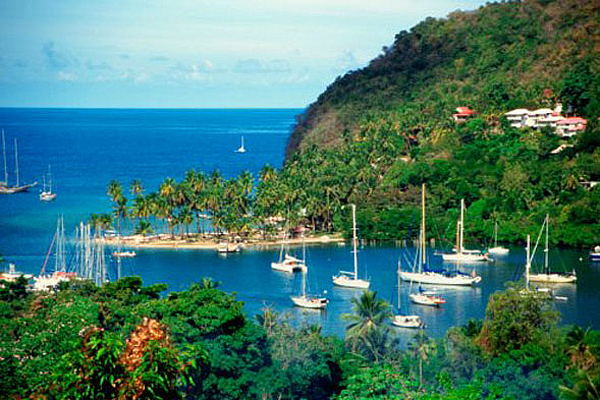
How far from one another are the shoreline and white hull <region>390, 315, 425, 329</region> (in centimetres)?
2018

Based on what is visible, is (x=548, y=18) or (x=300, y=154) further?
(x=548, y=18)

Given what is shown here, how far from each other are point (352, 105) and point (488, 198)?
41.2m

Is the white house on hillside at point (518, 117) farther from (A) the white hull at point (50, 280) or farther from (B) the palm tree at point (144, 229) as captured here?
(A) the white hull at point (50, 280)

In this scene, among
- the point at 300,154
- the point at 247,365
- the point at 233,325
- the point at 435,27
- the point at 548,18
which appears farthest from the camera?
the point at 435,27

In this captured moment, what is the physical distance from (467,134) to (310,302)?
124ft

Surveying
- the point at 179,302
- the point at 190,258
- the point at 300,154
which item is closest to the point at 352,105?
the point at 300,154

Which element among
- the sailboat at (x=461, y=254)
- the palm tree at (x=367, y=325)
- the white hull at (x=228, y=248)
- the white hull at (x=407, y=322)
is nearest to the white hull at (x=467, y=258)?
the sailboat at (x=461, y=254)

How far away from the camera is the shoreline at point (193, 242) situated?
67.4 meters

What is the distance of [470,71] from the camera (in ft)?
351

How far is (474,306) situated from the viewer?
50844 millimetres

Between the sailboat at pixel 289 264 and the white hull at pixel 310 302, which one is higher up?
the sailboat at pixel 289 264

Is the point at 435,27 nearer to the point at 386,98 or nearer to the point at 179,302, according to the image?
the point at 386,98

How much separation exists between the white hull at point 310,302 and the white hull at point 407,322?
502 cm

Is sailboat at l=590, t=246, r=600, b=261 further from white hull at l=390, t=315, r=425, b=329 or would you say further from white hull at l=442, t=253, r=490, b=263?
white hull at l=390, t=315, r=425, b=329
